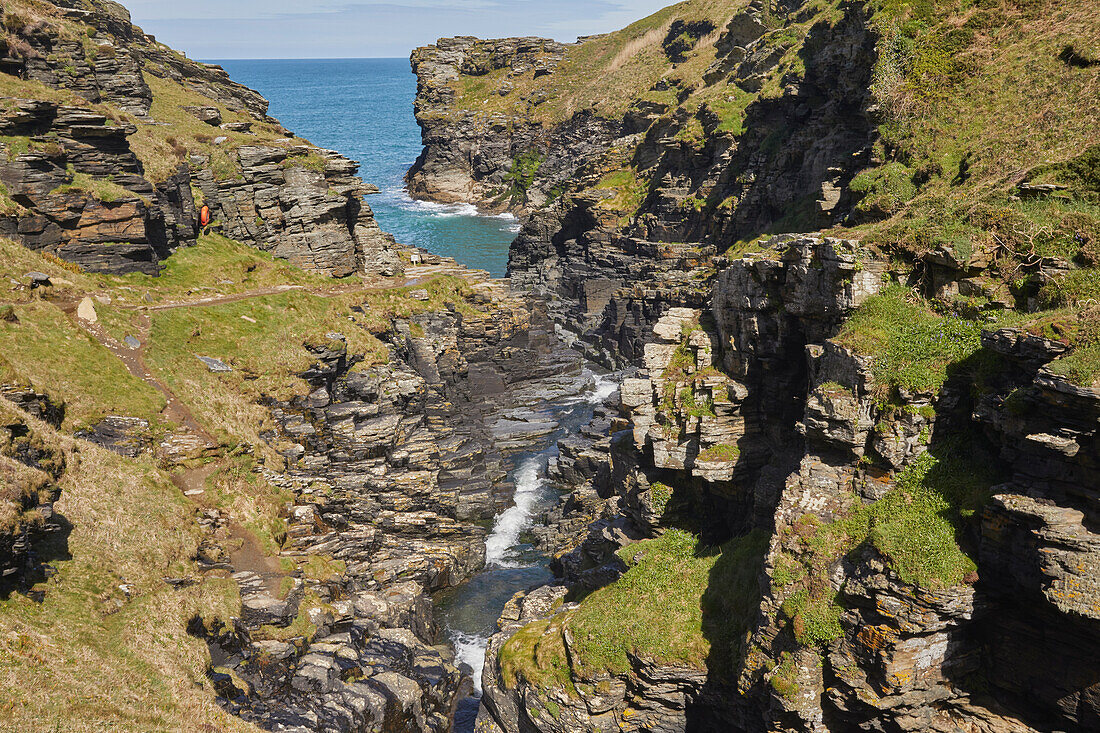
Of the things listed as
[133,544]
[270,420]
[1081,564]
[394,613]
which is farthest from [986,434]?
[270,420]

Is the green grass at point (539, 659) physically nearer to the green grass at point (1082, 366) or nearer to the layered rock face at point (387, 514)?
the layered rock face at point (387, 514)

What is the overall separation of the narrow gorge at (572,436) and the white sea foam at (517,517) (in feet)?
1.00

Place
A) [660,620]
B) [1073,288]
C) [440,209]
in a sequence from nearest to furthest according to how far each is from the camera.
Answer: [1073,288] → [660,620] → [440,209]

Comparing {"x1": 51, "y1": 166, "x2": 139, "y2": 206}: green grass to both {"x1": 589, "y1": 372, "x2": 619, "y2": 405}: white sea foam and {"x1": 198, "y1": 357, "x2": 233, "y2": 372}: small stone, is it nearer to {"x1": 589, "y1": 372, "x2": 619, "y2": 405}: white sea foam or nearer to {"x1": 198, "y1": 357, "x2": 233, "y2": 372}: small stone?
{"x1": 198, "y1": 357, "x2": 233, "y2": 372}: small stone

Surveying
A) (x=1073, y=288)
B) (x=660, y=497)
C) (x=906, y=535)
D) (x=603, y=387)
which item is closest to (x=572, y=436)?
(x=603, y=387)

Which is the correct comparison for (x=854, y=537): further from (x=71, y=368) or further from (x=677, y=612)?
(x=71, y=368)

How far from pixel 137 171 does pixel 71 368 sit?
2042 cm

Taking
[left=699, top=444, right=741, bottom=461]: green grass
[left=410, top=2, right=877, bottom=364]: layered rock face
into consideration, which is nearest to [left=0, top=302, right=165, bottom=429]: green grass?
[left=699, top=444, right=741, bottom=461]: green grass

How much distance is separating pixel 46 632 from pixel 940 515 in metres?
29.6

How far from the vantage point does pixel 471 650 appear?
124 feet

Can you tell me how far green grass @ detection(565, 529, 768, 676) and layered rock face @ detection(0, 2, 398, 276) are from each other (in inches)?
1726

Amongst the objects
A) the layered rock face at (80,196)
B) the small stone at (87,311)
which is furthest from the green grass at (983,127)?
the layered rock face at (80,196)

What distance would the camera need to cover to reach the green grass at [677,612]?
23406 millimetres

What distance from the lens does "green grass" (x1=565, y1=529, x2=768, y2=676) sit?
2341cm
